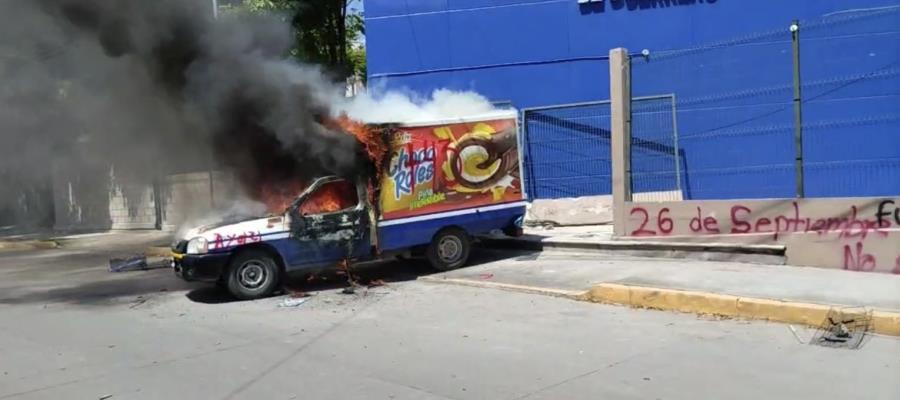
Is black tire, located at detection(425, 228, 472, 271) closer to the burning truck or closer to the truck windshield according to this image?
the burning truck

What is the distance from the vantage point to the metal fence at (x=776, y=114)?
391 inches

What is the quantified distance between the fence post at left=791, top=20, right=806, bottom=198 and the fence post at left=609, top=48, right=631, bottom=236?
2321mm

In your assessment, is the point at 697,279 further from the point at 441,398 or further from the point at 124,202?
the point at 124,202

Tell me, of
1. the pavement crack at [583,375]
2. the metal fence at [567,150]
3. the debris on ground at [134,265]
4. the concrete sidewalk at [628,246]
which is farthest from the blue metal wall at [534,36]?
the pavement crack at [583,375]

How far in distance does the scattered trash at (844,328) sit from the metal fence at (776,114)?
315 centimetres

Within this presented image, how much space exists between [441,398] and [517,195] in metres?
6.27

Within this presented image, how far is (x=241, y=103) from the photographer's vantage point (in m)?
10.4

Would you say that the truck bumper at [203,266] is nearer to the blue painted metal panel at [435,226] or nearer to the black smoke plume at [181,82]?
the black smoke plume at [181,82]

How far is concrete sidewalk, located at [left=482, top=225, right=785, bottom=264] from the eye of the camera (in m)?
9.63

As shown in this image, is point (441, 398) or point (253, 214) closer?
point (441, 398)

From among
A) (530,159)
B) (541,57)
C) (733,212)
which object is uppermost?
(541,57)

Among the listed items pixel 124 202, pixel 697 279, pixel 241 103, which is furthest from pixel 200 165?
pixel 124 202

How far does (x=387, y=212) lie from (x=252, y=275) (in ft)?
6.26

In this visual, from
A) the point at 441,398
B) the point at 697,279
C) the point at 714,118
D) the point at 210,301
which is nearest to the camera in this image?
the point at 441,398
